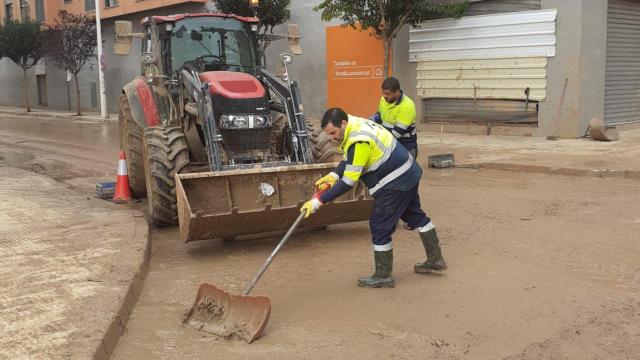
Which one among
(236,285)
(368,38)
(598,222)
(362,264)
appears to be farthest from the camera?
(368,38)

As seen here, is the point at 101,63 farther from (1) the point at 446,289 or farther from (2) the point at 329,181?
(1) the point at 446,289

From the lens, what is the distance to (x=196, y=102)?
22.6ft

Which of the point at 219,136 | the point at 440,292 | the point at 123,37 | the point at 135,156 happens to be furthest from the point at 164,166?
the point at 440,292

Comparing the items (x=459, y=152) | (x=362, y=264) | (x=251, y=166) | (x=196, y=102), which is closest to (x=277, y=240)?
(x=251, y=166)

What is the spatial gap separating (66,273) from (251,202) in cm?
180

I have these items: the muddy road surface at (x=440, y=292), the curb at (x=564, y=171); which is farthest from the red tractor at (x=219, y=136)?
the curb at (x=564, y=171)

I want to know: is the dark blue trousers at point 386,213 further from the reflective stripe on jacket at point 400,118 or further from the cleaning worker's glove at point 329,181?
the reflective stripe on jacket at point 400,118

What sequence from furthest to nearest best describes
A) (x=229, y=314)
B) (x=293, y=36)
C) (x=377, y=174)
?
(x=293, y=36) < (x=377, y=174) < (x=229, y=314)

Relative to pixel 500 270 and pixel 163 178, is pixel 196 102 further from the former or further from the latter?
pixel 500 270

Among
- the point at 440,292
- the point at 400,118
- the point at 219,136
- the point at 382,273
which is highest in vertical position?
the point at 400,118

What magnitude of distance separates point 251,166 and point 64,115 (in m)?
25.7

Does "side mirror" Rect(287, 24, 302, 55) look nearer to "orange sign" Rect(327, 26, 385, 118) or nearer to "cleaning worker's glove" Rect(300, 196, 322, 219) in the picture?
"cleaning worker's glove" Rect(300, 196, 322, 219)

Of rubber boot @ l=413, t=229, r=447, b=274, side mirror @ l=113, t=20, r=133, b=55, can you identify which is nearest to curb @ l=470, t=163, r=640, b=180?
rubber boot @ l=413, t=229, r=447, b=274

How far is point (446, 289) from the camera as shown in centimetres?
521
